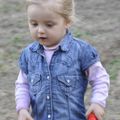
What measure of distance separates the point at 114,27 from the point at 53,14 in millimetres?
3876

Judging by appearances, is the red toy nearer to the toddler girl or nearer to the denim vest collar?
the toddler girl

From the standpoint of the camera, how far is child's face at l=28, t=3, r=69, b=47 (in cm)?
333

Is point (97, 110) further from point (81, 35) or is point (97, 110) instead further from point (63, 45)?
point (81, 35)

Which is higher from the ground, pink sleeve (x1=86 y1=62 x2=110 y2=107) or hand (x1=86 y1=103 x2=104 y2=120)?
pink sleeve (x1=86 y1=62 x2=110 y2=107)

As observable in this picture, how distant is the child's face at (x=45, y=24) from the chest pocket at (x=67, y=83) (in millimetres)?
229

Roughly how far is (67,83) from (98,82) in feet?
0.63

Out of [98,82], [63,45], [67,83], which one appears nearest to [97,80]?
[98,82]

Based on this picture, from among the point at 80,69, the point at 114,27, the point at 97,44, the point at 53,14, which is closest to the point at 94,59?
the point at 80,69

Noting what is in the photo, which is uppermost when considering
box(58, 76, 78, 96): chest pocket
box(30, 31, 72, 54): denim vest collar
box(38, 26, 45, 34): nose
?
box(38, 26, 45, 34): nose

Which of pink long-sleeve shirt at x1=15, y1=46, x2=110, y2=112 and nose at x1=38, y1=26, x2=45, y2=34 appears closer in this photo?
nose at x1=38, y1=26, x2=45, y2=34

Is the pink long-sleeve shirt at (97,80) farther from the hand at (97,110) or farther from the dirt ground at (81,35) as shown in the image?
the dirt ground at (81,35)

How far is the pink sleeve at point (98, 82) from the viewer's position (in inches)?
135

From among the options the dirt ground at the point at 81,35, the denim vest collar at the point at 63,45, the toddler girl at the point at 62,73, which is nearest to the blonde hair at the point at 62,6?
the toddler girl at the point at 62,73

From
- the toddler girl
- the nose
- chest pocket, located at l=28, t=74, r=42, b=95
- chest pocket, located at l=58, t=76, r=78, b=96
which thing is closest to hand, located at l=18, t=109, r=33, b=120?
the toddler girl
